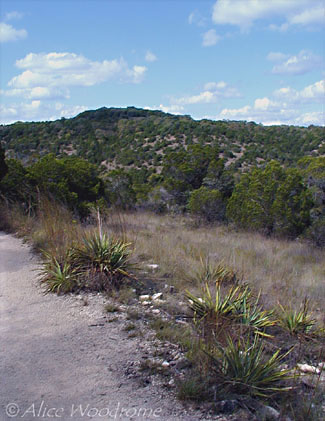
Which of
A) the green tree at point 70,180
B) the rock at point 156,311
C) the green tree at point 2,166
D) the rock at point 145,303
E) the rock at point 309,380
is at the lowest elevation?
the rock at point 309,380

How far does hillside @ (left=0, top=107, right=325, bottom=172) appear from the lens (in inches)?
1594

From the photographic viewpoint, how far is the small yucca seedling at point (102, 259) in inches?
271

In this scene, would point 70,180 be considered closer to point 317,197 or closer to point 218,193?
point 218,193

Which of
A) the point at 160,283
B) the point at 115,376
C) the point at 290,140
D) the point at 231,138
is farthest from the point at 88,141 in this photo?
the point at 115,376

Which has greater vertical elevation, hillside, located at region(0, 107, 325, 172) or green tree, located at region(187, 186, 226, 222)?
hillside, located at region(0, 107, 325, 172)

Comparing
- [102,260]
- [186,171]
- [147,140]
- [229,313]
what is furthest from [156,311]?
[147,140]

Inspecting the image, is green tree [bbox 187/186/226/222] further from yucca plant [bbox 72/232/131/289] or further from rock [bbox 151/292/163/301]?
rock [bbox 151/292/163/301]

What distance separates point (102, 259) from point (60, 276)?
0.67 meters

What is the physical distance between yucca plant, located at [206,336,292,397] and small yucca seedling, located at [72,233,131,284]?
9.53ft

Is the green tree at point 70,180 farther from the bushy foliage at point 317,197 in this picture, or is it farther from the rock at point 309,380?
the rock at point 309,380

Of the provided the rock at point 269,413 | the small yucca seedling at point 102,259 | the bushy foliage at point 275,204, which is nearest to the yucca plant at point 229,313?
the rock at point 269,413

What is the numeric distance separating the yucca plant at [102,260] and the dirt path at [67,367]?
549 millimetres

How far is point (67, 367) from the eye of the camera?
14.8 feet

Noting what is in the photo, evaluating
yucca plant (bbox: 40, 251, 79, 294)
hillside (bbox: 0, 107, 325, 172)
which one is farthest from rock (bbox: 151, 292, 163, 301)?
hillside (bbox: 0, 107, 325, 172)
